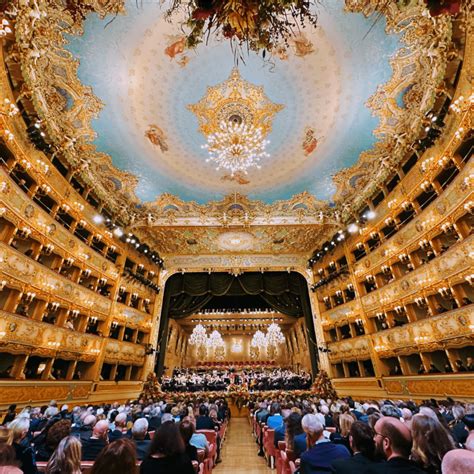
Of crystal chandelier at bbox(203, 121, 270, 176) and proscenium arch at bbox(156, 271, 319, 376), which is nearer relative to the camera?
crystal chandelier at bbox(203, 121, 270, 176)

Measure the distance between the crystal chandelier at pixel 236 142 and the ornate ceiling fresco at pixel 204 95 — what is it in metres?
0.76

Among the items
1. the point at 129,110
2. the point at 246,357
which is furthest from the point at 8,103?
the point at 246,357

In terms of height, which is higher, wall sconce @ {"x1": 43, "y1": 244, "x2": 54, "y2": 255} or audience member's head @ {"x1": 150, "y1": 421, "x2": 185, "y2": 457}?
wall sconce @ {"x1": 43, "y1": 244, "x2": 54, "y2": 255}

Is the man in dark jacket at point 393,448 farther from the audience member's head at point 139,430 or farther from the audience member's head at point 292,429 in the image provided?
the audience member's head at point 139,430

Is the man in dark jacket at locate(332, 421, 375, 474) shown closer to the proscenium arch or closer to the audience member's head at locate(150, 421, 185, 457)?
the audience member's head at locate(150, 421, 185, 457)

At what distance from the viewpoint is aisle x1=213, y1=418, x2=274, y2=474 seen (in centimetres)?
590

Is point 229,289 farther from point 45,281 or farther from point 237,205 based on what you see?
point 45,281

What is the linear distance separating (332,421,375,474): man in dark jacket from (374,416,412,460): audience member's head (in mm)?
100

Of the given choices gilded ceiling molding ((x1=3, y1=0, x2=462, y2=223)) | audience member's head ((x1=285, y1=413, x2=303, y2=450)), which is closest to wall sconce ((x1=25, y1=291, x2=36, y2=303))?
gilded ceiling molding ((x1=3, y1=0, x2=462, y2=223))

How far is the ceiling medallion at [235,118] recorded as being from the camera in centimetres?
1083

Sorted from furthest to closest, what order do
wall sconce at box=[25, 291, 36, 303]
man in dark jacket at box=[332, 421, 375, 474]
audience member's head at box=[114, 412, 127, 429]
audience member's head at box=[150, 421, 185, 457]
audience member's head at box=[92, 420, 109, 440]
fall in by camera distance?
wall sconce at box=[25, 291, 36, 303] → audience member's head at box=[114, 412, 127, 429] → audience member's head at box=[92, 420, 109, 440] → audience member's head at box=[150, 421, 185, 457] → man in dark jacket at box=[332, 421, 375, 474]

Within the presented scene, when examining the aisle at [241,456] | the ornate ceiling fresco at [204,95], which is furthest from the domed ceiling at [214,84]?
the aisle at [241,456]

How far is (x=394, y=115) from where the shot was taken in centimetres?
1061

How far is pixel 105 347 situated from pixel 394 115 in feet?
56.1
